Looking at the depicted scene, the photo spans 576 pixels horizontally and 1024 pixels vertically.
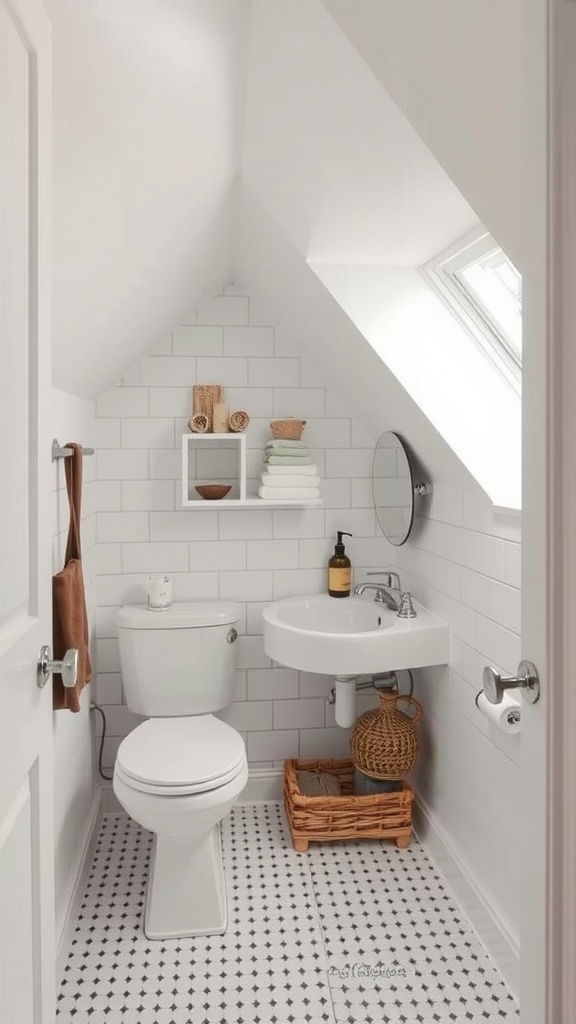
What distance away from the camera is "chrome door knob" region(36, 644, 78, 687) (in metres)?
1.13

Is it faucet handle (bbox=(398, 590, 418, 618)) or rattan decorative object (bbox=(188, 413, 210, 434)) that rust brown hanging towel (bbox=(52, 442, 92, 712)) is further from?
faucet handle (bbox=(398, 590, 418, 618))

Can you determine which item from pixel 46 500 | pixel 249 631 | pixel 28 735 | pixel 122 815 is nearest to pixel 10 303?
pixel 46 500

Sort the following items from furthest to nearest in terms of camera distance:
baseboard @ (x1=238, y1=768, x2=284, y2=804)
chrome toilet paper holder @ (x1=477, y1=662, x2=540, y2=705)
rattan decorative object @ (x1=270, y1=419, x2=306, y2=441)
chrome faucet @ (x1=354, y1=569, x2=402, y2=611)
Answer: baseboard @ (x1=238, y1=768, x2=284, y2=804) → rattan decorative object @ (x1=270, y1=419, x2=306, y2=441) → chrome faucet @ (x1=354, y1=569, x2=402, y2=611) → chrome toilet paper holder @ (x1=477, y1=662, x2=540, y2=705)

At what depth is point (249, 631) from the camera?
118 inches

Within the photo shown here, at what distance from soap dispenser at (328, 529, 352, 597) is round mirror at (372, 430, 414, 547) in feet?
0.63

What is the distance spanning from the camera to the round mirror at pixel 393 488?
269cm

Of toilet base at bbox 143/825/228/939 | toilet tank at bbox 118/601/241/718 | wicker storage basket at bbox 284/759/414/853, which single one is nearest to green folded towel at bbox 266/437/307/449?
toilet tank at bbox 118/601/241/718

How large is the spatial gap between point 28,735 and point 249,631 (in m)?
1.96

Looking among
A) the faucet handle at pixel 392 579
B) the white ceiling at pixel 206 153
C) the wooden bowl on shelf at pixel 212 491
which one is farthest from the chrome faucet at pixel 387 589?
the white ceiling at pixel 206 153

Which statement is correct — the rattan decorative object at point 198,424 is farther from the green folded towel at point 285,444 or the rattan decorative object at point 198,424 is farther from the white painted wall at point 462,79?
the white painted wall at point 462,79

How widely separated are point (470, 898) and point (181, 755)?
975 mm

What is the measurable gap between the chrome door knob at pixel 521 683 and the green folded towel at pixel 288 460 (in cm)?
190

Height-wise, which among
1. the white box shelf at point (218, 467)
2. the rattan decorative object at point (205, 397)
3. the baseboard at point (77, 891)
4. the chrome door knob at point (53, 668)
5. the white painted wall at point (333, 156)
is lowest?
the baseboard at point (77, 891)

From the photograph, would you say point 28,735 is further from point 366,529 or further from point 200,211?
point 366,529
